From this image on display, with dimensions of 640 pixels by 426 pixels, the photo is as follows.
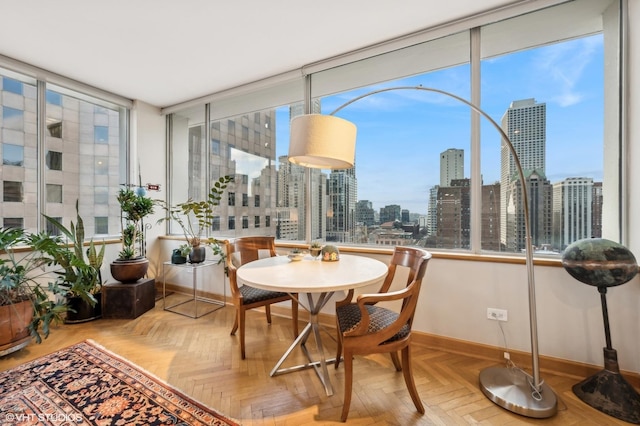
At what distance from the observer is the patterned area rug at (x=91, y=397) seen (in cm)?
158

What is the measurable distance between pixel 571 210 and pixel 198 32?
11.2ft

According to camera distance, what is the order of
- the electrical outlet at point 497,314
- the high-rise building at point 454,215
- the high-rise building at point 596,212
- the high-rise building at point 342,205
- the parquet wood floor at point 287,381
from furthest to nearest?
the high-rise building at point 342,205 < the high-rise building at point 454,215 < the electrical outlet at point 497,314 < the high-rise building at point 596,212 < the parquet wood floor at point 287,381

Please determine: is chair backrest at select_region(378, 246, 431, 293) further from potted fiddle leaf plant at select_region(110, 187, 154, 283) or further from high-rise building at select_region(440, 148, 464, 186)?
potted fiddle leaf plant at select_region(110, 187, 154, 283)

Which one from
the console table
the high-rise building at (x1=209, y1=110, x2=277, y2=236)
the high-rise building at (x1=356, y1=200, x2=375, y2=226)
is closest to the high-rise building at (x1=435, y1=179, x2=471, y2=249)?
the high-rise building at (x1=356, y1=200, x2=375, y2=226)

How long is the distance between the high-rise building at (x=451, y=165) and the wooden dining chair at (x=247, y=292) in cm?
173

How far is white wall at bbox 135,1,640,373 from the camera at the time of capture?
6.06 ft

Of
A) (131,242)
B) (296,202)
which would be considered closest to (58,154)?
(131,242)

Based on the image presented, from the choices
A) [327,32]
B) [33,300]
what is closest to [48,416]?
[33,300]

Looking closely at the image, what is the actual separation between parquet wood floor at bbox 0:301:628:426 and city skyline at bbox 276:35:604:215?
1.41 metres

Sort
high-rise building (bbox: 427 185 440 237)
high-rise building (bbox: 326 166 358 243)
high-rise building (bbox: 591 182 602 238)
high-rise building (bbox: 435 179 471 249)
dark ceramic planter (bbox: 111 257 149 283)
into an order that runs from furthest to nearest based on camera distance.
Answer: dark ceramic planter (bbox: 111 257 149 283) → high-rise building (bbox: 326 166 358 243) → high-rise building (bbox: 427 185 440 237) → high-rise building (bbox: 435 179 471 249) → high-rise building (bbox: 591 182 602 238)

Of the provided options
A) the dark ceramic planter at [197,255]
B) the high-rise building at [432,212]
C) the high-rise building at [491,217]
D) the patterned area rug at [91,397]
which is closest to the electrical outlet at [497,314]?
the high-rise building at [491,217]

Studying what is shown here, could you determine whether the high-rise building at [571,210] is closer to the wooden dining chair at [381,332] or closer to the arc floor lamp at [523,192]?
the arc floor lamp at [523,192]

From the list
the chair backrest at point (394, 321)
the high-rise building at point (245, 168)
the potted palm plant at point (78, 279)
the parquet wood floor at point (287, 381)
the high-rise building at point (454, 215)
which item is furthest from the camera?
the high-rise building at point (245, 168)

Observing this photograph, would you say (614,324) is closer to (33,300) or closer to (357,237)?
(357,237)
